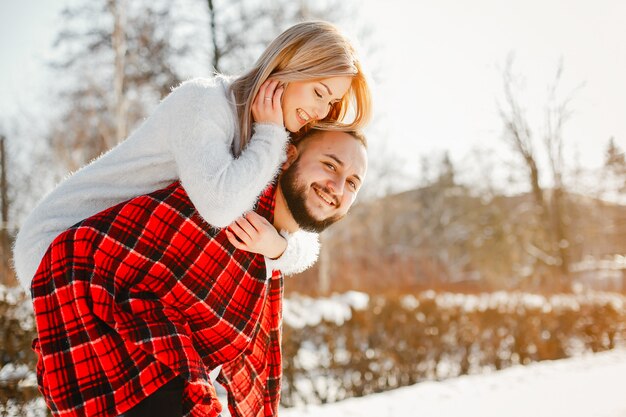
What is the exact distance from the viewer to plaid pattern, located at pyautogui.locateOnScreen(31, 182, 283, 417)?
5.26ft

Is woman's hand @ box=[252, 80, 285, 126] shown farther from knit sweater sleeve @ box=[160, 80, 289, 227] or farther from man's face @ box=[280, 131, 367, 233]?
man's face @ box=[280, 131, 367, 233]

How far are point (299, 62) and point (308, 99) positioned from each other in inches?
5.6

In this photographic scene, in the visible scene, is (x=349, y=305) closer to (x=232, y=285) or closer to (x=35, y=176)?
(x=232, y=285)

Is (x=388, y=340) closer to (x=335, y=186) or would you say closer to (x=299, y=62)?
(x=335, y=186)

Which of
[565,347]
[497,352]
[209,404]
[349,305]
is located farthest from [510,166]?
[209,404]

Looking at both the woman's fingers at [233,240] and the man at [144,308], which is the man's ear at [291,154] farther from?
the woman's fingers at [233,240]

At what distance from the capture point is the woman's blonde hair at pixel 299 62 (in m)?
2.06

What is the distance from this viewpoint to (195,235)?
1.83m

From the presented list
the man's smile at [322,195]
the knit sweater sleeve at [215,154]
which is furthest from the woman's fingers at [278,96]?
the man's smile at [322,195]

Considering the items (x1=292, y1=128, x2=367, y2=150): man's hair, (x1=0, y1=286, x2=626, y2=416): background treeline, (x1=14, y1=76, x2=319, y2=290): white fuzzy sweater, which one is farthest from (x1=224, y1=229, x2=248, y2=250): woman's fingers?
(x1=0, y1=286, x2=626, y2=416): background treeline

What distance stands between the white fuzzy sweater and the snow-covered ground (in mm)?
3616

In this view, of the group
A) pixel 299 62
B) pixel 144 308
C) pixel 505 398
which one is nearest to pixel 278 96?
pixel 299 62

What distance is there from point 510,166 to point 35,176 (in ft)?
69.1

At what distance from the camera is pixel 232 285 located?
194 centimetres
